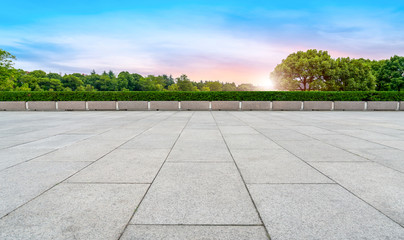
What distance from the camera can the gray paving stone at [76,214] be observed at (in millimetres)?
2225

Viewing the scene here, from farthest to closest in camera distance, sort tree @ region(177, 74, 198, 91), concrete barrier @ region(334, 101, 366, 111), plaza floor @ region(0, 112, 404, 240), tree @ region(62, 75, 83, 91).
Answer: tree @ region(62, 75, 83, 91) < tree @ region(177, 74, 198, 91) < concrete barrier @ region(334, 101, 366, 111) < plaza floor @ region(0, 112, 404, 240)

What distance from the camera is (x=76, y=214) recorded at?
2.55 metres

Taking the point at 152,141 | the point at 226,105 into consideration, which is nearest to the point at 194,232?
the point at 152,141

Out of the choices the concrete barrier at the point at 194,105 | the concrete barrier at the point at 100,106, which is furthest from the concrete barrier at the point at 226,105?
the concrete barrier at the point at 100,106

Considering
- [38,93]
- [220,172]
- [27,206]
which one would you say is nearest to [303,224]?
[220,172]

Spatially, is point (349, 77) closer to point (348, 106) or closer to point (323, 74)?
point (323, 74)

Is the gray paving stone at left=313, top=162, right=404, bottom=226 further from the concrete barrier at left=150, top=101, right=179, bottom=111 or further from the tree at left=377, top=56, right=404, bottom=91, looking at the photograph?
the tree at left=377, top=56, right=404, bottom=91

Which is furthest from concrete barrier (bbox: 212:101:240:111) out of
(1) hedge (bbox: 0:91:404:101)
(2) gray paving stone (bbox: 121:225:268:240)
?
(2) gray paving stone (bbox: 121:225:268:240)

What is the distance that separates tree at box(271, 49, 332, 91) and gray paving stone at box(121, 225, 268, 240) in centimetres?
4170

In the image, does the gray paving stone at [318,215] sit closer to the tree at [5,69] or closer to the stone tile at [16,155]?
the stone tile at [16,155]

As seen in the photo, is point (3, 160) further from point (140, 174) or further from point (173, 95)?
point (173, 95)

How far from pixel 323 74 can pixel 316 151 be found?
38851mm

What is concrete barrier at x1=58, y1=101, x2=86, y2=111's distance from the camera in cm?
1950

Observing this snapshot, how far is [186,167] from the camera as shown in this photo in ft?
13.8
